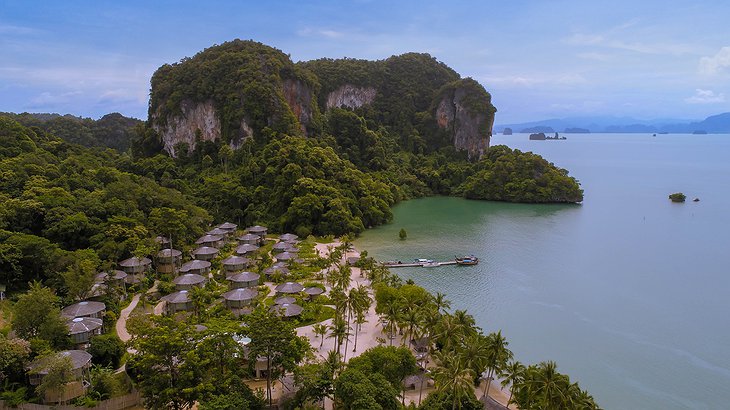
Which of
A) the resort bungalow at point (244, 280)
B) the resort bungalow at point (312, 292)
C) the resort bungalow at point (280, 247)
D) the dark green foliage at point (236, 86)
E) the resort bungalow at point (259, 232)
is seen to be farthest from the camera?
the dark green foliage at point (236, 86)

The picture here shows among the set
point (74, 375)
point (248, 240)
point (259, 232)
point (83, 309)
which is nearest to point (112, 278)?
point (83, 309)

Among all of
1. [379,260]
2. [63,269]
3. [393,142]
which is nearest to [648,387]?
[379,260]

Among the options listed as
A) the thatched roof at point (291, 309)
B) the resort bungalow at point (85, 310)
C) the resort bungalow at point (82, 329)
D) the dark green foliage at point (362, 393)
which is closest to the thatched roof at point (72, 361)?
the resort bungalow at point (82, 329)

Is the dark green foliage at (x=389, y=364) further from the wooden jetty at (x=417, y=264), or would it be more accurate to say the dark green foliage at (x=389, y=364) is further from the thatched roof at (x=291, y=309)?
the wooden jetty at (x=417, y=264)

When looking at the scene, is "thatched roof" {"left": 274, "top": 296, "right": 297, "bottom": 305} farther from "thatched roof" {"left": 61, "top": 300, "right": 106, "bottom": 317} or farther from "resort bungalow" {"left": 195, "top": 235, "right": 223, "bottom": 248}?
"resort bungalow" {"left": 195, "top": 235, "right": 223, "bottom": 248}

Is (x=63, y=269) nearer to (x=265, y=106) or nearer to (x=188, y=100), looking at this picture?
(x=265, y=106)

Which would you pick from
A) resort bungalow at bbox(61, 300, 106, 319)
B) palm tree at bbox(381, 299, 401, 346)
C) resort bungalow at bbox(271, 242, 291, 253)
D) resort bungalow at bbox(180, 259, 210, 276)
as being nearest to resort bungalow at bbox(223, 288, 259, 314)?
resort bungalow at bbox(61, 300, 106, 319)
